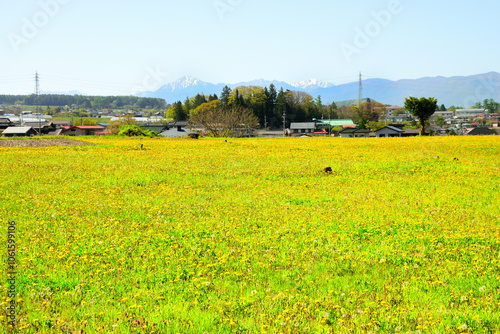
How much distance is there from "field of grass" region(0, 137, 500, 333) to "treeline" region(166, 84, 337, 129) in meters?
137

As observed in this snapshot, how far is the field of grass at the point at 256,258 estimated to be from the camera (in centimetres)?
596

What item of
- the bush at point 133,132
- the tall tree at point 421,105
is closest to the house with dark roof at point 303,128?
the tall tree at point 421,105

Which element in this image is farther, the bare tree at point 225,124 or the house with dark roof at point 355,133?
the house with dark roof at point 355,133

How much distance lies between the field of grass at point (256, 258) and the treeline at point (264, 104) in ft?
450

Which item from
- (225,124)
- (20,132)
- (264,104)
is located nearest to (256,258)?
(225,124)

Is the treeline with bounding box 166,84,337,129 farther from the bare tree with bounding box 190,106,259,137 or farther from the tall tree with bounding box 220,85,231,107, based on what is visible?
the bare tree with bounding box 190,106,259,137

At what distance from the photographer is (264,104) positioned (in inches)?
6329

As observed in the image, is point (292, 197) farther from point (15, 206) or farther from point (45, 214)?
point (15, 206)

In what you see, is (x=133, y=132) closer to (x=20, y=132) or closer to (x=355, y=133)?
(x=20, y=132)

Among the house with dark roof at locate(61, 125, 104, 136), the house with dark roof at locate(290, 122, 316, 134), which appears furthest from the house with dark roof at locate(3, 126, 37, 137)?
the house with dark roof at locate(290, 122, 316, 134)

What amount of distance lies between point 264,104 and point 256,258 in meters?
155

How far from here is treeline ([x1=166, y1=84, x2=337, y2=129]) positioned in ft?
527

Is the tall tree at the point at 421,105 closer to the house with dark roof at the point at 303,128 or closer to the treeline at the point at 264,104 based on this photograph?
the house with dark roof at the point at 303,128

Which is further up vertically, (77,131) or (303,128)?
(303,128)
